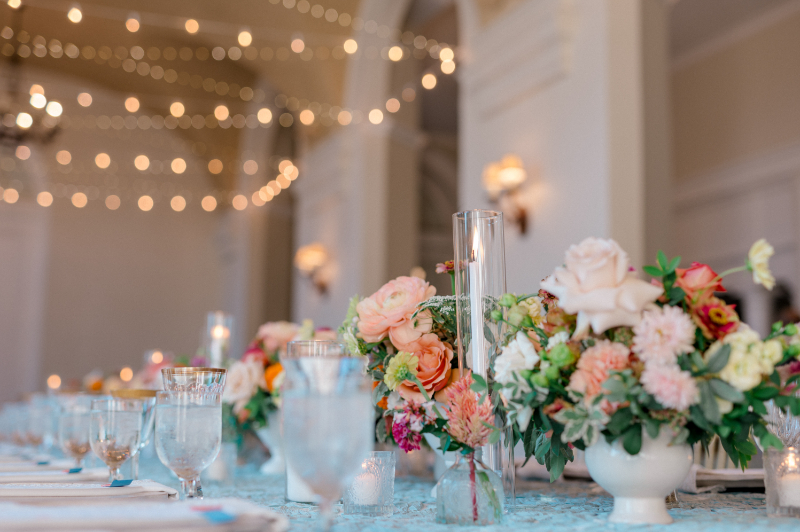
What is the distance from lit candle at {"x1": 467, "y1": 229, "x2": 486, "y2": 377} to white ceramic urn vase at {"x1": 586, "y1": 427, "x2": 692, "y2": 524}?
191mm

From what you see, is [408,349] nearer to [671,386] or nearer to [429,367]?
[429,367]

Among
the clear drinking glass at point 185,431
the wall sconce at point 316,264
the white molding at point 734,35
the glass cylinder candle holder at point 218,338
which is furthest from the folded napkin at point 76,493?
the white molding at point 734,35

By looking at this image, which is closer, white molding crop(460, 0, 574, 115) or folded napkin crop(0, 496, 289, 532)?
folded napkin crop(0, 496, 289, 532)

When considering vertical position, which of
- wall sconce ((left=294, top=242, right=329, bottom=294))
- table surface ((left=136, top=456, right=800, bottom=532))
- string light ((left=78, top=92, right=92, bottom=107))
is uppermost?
string light ((left=78, top=92, right=92, bottom=107))

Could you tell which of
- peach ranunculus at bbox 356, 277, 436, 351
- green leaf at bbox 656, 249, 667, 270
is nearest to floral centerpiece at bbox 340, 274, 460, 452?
peach ranunculus at bbox 356, 277, 436, 351

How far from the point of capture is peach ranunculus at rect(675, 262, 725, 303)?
83 centimetres

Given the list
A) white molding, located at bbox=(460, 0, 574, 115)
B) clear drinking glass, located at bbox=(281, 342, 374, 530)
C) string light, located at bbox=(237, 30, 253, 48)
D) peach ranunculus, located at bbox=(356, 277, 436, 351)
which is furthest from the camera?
string light, located at bbox=(237, 30, 253, 48)

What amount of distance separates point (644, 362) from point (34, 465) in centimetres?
113

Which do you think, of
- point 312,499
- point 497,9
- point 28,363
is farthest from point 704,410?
point 28,363

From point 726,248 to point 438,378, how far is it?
17.8 ft

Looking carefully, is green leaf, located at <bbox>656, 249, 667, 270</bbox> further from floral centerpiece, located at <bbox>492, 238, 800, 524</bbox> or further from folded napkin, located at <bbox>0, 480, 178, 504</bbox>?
folded napkin, located at <bbox>0, 480, 178, 504</bbox>

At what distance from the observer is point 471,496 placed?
2.74ft

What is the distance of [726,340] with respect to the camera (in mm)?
791

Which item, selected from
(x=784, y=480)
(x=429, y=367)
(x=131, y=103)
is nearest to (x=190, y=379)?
(x=429, y=367)
